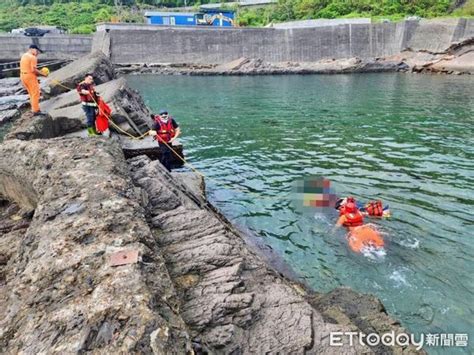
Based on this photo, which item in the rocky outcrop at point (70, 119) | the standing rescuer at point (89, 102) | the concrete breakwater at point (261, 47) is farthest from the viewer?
the concrete breakwater at point (261, 47)

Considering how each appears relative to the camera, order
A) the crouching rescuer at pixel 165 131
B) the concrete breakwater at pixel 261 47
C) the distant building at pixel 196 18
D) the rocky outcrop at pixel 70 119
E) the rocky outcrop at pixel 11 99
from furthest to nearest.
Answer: the distant building at pixel 196 18 → the concrete breakwater at pixel 261 47 → the rocky outcrop at pixel 11 99 → the crouching rescuer at pixel 165 131 → the rocky outcrop at pixel 70 119

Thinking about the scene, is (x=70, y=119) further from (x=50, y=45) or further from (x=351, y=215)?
(x=50, y=45)

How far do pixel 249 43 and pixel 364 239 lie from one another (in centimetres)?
4989

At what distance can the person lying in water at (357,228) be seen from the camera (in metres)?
8.54

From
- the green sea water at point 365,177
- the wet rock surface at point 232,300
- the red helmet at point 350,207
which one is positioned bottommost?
the green sea water at point 365,177

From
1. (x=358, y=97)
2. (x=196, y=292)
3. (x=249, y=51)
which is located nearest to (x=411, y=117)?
(x=358, y=97)

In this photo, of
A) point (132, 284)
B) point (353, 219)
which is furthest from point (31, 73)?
point (132, 284)

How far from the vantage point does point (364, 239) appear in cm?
855

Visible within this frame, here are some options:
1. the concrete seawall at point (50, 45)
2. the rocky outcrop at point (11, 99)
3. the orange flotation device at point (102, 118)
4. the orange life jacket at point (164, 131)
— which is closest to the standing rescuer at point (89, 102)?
the orange flotation device at point (102, 118)

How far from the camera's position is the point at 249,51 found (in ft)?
178

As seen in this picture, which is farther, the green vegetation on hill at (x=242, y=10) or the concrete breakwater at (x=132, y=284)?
the green vegetation on hill at (x=242, y=10)

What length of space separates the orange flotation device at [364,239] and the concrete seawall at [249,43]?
48.4 meters

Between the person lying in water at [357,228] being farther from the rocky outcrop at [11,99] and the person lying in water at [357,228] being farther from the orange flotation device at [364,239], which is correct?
the rocky outcrop at [11,99]

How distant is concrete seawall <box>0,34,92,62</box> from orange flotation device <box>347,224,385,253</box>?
48621 mm
